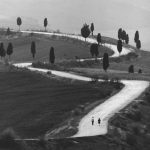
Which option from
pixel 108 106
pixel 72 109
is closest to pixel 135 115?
pixel 108 106

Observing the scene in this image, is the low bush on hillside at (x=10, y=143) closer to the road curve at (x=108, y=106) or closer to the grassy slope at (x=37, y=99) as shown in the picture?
the grassy slope at (x=37, y=99)

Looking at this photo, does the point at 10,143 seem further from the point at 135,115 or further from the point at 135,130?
the point at 135,115

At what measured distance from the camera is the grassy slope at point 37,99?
285 feet

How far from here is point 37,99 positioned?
4075 inches

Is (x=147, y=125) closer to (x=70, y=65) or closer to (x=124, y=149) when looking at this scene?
(x=124, y=149)

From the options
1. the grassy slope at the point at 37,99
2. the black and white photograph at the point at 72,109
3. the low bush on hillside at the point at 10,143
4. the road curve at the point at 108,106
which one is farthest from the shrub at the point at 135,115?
the low bush on hillside at the point at 10,143

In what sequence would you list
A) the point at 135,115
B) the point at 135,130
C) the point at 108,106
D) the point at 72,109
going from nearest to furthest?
the point at 135,130 < the point at 135,115 < the point at 72,109 < the point at 108,106

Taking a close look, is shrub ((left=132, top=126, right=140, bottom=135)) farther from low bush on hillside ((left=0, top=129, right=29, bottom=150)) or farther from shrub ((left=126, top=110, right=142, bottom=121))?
low bush on hillside ((left=0, top=129, right=29, bottom=150))

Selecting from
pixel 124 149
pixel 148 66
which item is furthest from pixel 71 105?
pixel 148 66

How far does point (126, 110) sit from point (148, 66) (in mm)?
82229

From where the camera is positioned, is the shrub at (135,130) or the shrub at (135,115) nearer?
the shrub at (135,130)

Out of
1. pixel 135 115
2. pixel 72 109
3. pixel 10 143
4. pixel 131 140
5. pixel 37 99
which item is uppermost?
pixel 37 99

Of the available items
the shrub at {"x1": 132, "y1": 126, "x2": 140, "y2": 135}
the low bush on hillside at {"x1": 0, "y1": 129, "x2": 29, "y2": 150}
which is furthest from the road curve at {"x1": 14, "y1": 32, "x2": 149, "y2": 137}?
the low bush on hillside at {"x1": 0, "y1": 129, "x2": 29, "y2": 150}

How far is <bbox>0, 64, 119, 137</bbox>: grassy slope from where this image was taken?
86.9 m
